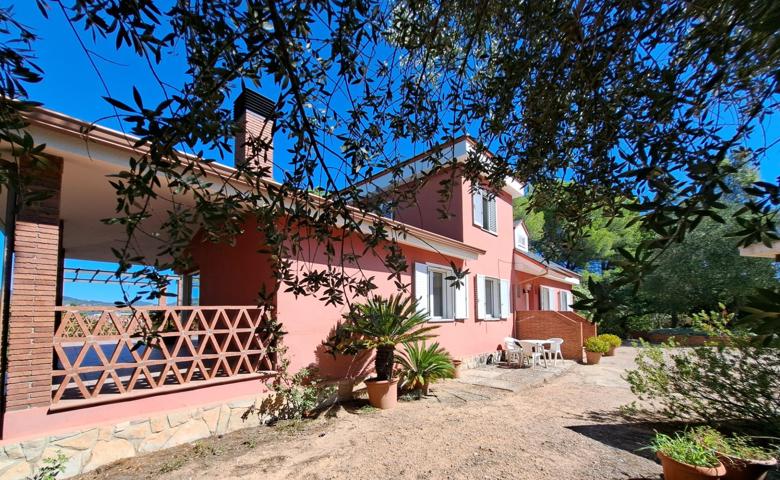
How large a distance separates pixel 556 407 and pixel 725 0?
643cm

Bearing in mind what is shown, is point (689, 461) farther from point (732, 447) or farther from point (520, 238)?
point (520, 238)

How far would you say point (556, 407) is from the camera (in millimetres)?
6809

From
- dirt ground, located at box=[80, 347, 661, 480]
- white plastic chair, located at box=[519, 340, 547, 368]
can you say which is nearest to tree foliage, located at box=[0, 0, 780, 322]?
dirt ground, located at box=[80, 347, 661, 480]

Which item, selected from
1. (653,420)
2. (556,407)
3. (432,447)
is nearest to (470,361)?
(556,407)

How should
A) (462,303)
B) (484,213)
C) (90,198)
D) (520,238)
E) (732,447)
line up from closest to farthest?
1. (732,447)
2. (90,198)
3. (462,303)
4. (484,213)
5. (520,238)

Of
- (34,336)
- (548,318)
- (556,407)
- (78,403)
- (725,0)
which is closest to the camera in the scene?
(725,0)

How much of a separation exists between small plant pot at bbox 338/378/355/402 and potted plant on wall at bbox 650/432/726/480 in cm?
479

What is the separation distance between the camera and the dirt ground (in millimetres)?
4172

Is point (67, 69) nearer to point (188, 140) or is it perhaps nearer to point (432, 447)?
point (188, 140)

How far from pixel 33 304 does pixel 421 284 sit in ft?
22.0

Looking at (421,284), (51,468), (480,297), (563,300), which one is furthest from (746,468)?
(563,300)

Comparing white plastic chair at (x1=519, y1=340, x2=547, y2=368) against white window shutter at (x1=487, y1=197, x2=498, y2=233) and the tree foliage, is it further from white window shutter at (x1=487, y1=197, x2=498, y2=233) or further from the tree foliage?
the tree foliage

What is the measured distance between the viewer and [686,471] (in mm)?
3434

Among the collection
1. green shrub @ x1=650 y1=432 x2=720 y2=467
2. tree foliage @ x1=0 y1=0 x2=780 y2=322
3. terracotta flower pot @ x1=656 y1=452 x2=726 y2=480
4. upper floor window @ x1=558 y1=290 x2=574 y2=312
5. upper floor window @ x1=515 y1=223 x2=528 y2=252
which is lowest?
terracotta flower pot @ x1=656 y1=452 x2=726 y2=480
